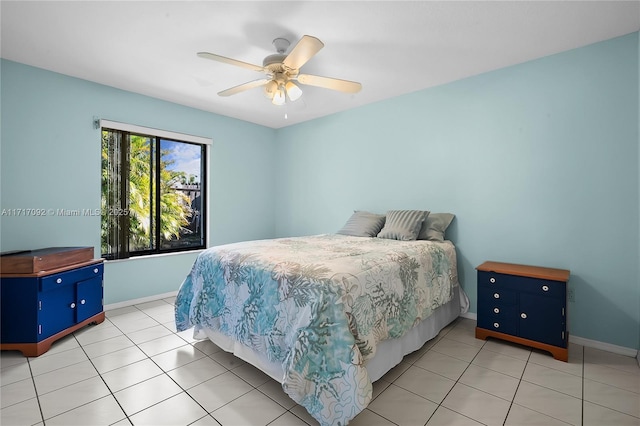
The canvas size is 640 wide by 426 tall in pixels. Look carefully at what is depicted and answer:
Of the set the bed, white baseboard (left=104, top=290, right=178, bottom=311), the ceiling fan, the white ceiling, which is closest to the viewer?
the bed

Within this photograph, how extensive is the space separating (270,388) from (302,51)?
2235mm

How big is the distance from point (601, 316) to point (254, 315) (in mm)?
2763

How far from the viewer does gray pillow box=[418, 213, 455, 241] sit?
3069 mm

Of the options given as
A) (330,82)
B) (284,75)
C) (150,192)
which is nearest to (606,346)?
(330,82)

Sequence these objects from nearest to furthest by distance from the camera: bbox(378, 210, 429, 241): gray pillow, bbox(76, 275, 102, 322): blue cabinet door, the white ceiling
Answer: the white ceiling → bbox(76, 275, 102, 322): blue cabinet door → bbox(378, 210, 429, 241): gray pillow

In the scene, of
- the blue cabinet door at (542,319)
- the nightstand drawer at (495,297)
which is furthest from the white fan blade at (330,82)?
the blue cabinet door at (542,319)

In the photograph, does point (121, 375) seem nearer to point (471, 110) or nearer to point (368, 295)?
point (368, 295)

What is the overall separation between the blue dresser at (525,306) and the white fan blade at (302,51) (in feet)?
7.31

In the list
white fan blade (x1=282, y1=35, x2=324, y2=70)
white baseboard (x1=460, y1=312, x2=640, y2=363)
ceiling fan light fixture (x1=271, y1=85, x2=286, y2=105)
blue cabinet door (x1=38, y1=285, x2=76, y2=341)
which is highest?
white fan blade (x1=282, y1=35, x2=324, y2=70)

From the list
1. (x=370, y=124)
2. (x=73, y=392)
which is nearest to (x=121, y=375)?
(x=73, y=392)

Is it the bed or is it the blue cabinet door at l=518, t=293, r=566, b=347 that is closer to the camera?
the bed

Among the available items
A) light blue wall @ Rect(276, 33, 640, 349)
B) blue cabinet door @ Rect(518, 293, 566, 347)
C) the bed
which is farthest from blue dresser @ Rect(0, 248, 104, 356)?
blue cabinet door @ Rect(518, 293, 566, 347)

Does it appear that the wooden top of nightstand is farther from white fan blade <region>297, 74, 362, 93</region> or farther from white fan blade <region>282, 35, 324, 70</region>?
white fan blade <region>282, 35, 324, 70</region>

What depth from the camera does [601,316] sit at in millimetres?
2396
